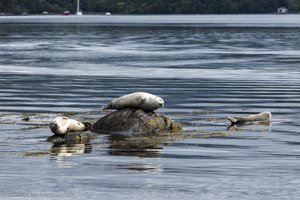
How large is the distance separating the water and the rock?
0.69m

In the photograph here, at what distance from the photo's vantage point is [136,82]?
60.3m

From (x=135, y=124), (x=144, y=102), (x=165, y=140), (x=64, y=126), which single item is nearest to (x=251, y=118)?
(x=144, y=102)

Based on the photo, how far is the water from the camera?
24.4 metres

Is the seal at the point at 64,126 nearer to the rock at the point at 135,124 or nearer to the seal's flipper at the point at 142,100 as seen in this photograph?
the rock at the point at 135,124

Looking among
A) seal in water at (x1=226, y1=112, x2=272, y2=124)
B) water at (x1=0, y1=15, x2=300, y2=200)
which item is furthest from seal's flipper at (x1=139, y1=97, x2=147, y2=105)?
seal in water at (x1=226, y1=112, x2=272, y2=124)

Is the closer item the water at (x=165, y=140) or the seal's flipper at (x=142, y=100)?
the water at (x=165, y=140)

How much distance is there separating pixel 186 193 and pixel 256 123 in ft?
48.4

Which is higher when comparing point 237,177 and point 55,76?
point 237,177

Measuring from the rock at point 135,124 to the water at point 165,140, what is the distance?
0.69m

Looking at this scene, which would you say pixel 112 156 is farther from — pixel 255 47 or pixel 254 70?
pixel 255 47

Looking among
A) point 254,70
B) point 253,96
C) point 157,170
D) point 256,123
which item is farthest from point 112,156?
point 254,70

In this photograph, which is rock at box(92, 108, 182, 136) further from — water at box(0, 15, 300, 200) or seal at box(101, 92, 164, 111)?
water at box(0, 15, 300, 200)

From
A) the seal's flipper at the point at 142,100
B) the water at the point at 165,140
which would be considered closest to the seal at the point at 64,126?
the water at the point at 165,140

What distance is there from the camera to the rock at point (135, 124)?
34.5 meters
